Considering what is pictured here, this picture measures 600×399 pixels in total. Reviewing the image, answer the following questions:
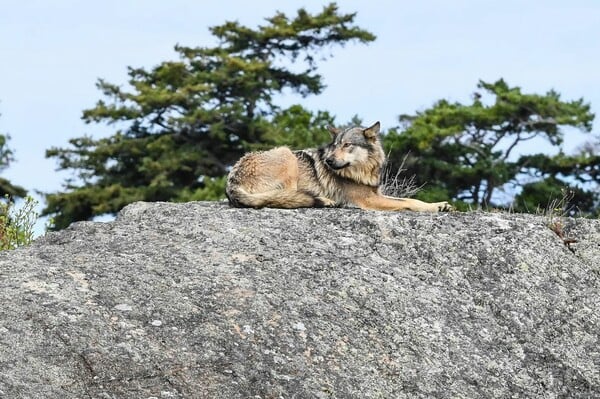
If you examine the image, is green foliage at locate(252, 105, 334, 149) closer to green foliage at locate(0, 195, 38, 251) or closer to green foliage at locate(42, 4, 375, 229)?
green foliage at locate(42, 4, 375, 229)

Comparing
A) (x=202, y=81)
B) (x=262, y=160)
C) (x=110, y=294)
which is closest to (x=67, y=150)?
(x=202, y=81)

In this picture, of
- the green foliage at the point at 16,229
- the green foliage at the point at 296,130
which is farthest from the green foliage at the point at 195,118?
the green foliage at the point at 16,229

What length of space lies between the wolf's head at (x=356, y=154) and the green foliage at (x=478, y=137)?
30.0m

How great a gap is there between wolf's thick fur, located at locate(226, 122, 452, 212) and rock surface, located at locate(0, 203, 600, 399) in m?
1.13

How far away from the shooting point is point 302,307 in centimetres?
852

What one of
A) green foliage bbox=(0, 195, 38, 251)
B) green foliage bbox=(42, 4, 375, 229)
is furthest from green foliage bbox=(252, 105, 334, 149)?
green foliage bbox=(0, 195, 38, 251)

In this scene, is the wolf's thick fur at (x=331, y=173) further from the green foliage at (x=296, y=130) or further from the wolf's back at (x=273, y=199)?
the green foliage at (x=296, y=130)

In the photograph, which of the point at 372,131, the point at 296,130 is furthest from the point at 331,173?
the point at 296,130

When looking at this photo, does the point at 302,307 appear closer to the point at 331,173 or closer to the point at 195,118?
the point at 331,173

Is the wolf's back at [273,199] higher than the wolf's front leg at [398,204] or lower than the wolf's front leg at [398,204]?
lower

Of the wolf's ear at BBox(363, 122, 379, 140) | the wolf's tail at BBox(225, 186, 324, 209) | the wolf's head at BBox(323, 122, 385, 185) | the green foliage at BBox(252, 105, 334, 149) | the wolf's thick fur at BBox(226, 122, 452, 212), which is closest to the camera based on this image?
the wolf's tail at BBox(225, 186, 324, 209)

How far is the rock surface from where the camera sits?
7727 millimetres

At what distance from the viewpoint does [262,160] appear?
11.7 meters

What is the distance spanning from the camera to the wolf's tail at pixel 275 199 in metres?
11.0
